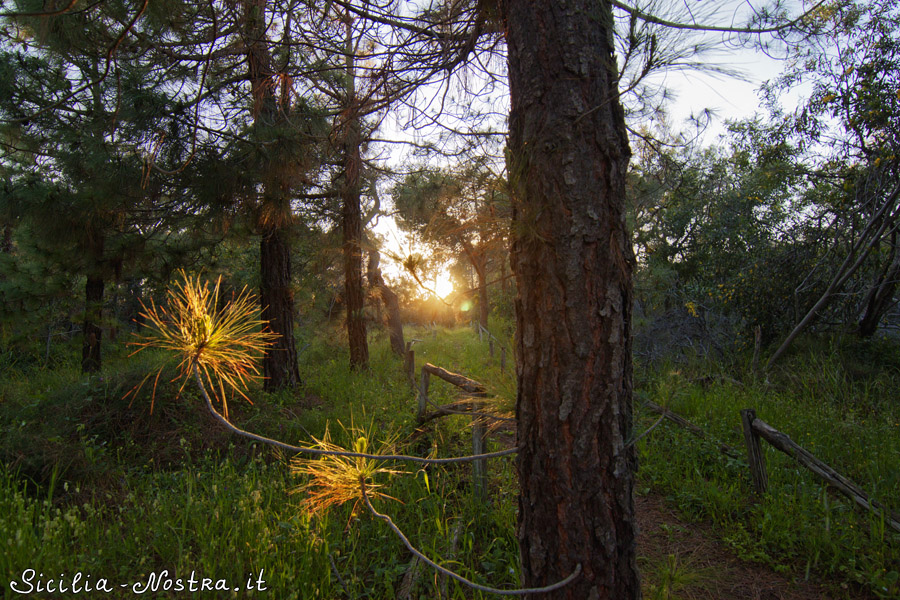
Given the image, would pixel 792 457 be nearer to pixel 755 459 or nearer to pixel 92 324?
pixel 755 459

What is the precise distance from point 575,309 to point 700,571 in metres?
1.72

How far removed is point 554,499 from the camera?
1448 mm

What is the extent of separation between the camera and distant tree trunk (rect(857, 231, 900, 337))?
4926mm

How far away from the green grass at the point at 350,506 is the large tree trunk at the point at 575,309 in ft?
2.04

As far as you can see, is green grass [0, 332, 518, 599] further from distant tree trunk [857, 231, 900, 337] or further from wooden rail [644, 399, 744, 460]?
distant tree trunk [857, 231, 900, 337]

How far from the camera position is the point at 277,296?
218 inches

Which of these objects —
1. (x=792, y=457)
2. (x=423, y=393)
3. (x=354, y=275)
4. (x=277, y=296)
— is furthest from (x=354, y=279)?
(x=792, y=457)

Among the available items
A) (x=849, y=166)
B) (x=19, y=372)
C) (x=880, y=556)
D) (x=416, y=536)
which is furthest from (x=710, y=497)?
(x=19, y=372)

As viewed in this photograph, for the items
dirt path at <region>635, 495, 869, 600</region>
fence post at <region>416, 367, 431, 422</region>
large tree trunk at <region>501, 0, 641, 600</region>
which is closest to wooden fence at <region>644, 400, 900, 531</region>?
dirt path at <region>635, 495, 869, 600</region>

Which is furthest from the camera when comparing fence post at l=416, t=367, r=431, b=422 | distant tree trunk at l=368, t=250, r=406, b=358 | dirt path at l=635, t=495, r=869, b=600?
distant tree trunk at l=368, t=250, r=406, b=358

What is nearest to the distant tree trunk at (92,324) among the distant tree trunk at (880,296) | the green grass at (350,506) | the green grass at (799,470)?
the green grass at (350,506)

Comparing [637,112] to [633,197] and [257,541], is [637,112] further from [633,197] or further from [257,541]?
[257,541]

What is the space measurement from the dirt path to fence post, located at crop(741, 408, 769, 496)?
498mm

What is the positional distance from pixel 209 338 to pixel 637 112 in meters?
2.18
